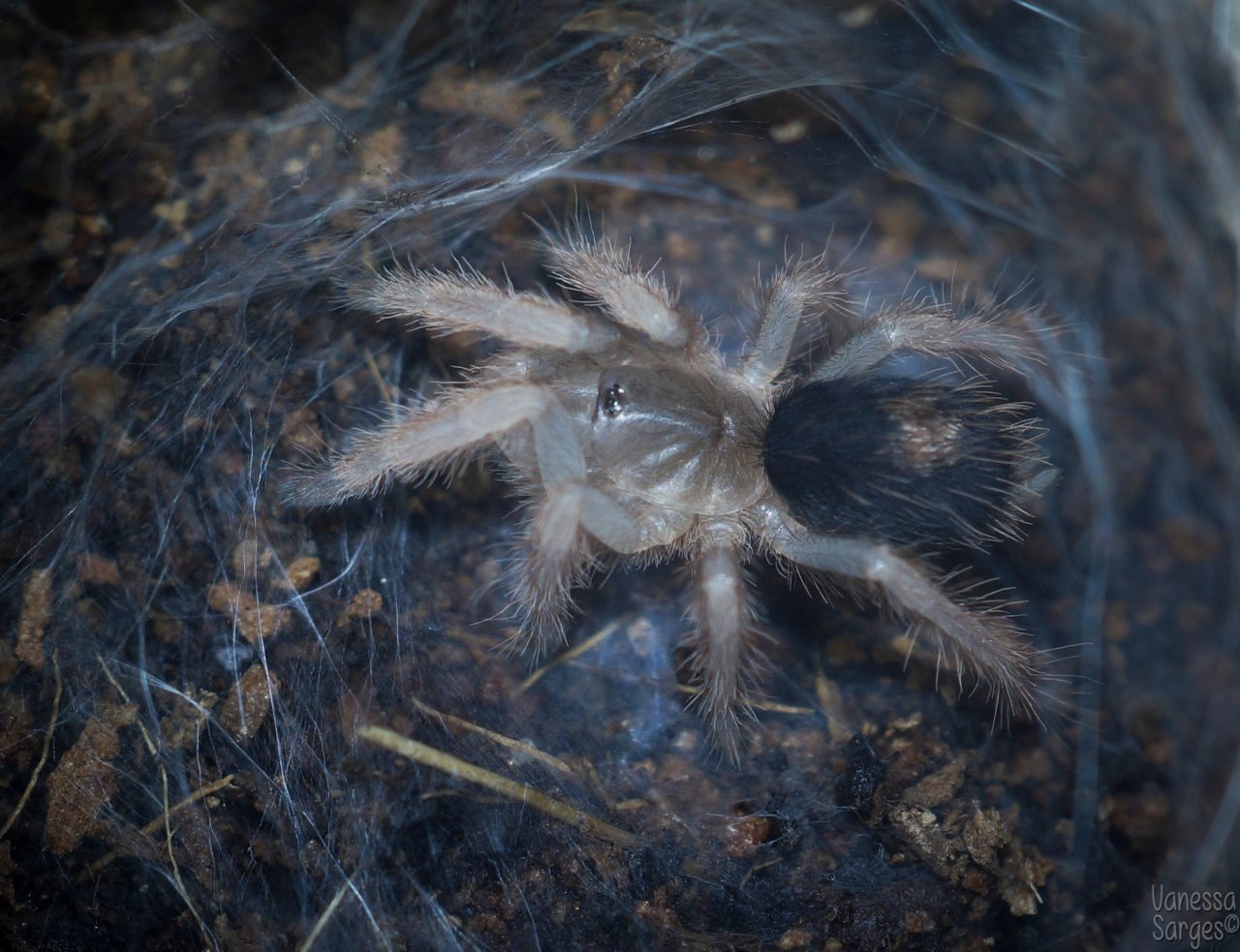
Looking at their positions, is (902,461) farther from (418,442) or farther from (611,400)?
(418,442)

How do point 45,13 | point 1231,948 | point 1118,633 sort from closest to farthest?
point 1231,948 → point 45,13 → point 1118,633

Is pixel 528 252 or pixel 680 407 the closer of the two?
pixel 680 407

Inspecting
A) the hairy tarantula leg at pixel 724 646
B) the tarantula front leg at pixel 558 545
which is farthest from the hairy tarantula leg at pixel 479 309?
the hairy tarantula leg at pixel 724 646

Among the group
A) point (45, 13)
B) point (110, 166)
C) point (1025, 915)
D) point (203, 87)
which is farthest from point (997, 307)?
point (45, 13)

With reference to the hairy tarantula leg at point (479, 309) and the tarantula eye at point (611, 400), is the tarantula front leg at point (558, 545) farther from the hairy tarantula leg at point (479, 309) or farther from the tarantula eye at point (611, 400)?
the hairy tarantula leg at point (479, 309)

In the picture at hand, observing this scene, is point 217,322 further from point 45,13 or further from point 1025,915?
point 1025,915

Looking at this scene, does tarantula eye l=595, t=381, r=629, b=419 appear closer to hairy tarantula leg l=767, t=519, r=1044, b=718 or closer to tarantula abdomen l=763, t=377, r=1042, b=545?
tarantula abdomen l=763, t=377, r=1042, b=545

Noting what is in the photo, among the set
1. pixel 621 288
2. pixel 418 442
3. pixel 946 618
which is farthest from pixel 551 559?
pixel 946 618

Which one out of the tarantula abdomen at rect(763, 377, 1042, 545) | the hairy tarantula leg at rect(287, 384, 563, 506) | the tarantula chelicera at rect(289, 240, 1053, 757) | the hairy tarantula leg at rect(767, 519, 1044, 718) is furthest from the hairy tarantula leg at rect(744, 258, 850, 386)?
the hairy tarantula leg at rect(287, 384, 563, 506)
